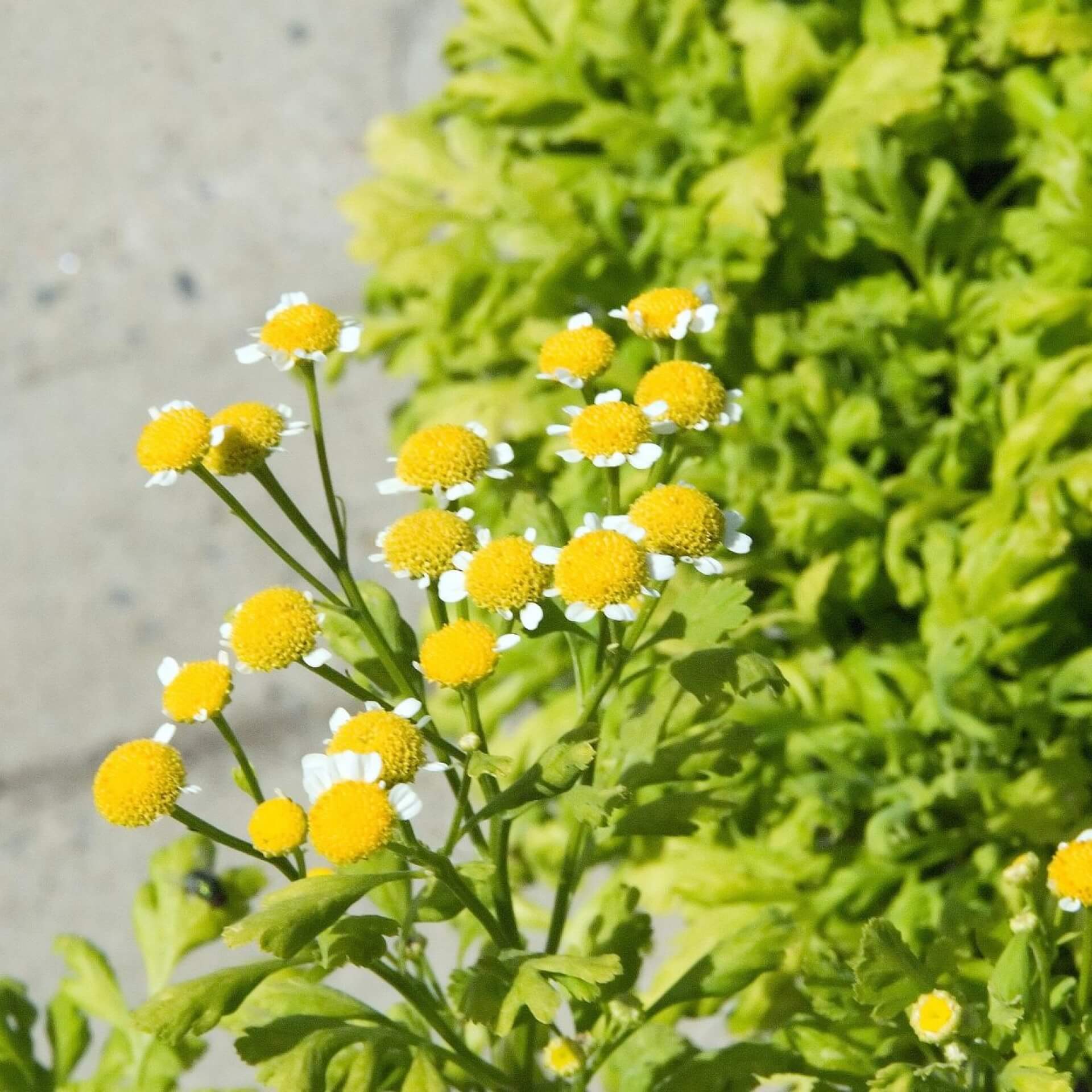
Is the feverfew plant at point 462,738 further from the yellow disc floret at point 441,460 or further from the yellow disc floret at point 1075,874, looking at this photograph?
the yellow disc floret at point 1075,874

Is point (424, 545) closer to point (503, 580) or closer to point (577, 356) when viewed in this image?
point (503, 580)

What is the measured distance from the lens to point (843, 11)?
2.56 metres

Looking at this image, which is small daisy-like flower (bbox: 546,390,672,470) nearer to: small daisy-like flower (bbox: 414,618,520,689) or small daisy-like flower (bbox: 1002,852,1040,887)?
small daisy-like flower (bbox: 414,618,520,689)

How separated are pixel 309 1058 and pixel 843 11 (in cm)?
205

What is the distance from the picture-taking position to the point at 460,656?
1167mm

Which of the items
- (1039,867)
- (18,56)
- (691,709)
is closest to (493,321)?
(691,709)

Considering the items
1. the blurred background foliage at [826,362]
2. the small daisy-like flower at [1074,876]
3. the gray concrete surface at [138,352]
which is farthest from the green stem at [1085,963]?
the gray concrete surface at [138,352]

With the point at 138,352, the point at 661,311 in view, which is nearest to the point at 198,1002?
the point at 661,311

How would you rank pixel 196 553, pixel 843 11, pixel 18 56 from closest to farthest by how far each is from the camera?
pixel 843 11 → pixel 196 553 → pixel 18 56

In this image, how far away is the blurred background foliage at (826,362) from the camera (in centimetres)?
195

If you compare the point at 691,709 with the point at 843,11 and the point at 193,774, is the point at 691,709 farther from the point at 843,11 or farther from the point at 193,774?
the point at 843,11

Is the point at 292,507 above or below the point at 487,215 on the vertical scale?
below

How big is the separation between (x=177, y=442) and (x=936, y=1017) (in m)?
0.85

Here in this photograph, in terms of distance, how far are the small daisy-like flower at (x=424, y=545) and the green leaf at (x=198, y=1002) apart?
35 cm
